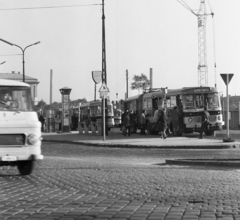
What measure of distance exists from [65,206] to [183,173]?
6156 mm

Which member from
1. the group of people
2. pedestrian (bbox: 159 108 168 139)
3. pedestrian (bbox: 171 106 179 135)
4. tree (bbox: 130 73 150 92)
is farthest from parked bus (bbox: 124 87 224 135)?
tree (bbox: 130 73 150 92)

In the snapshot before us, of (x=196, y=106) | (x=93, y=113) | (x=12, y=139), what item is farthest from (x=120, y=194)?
(x=93, y=113)

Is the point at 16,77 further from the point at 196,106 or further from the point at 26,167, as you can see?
the point at 26,167

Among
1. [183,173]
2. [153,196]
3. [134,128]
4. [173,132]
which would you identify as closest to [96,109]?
[134,128]

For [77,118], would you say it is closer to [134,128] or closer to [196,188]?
[134,128]

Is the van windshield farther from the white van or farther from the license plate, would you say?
the license plate

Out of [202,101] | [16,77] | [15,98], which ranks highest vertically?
[16,77]

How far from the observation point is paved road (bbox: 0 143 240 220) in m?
8.51

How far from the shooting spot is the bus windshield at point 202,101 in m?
39.9

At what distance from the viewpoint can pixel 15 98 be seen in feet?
45.8

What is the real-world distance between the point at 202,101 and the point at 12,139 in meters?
27.8

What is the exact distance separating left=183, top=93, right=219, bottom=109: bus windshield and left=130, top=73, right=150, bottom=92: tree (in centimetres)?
7470

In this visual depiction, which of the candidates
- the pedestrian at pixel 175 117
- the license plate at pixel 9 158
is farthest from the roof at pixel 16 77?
the license plate at pixel 9 158

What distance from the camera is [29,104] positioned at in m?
14.1
